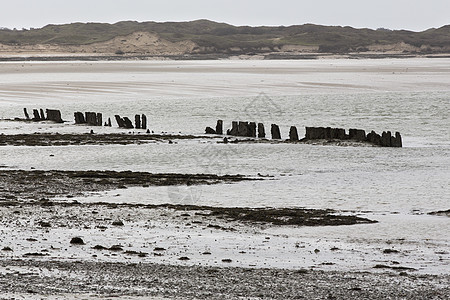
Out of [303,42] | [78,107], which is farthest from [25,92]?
[303,42]

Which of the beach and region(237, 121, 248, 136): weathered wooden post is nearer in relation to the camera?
the beach

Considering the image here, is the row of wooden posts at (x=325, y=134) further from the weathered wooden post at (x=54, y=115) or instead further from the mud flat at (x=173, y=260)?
the mud flat at (x=173, y=260)

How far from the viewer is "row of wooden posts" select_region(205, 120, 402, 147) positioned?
98.2 ft

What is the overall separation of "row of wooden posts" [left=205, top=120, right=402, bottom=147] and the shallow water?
2.70 ft

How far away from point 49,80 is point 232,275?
189ft

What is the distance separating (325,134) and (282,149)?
318cm

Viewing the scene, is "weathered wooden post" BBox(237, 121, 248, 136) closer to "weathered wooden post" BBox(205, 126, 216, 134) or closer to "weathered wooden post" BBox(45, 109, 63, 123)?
"weathered wooden post" BBox(205, 126, 216, 134)

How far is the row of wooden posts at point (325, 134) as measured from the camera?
29.9 metres

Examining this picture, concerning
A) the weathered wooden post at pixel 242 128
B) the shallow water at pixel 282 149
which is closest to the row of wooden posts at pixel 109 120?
the shallow water at pixel 282 149

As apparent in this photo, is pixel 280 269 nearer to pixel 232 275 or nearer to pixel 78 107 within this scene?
pixel 232 275

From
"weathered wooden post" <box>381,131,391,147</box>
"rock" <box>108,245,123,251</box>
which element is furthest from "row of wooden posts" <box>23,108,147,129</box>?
"rock" <box>108,245,123,251</box>

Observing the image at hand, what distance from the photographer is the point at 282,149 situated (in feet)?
95.1

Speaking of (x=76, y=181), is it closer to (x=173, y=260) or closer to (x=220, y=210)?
(x=220, y=210)

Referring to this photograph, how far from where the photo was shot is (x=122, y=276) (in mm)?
11336
